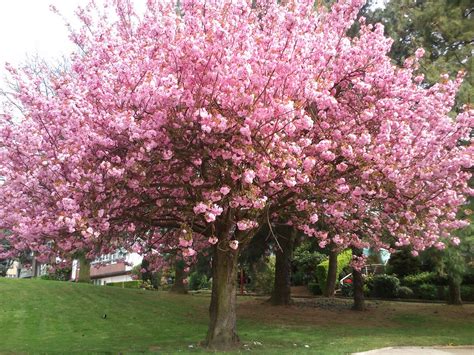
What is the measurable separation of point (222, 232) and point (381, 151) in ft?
12.0

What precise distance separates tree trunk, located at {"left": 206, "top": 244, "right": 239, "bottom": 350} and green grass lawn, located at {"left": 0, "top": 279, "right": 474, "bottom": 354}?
0.39 m

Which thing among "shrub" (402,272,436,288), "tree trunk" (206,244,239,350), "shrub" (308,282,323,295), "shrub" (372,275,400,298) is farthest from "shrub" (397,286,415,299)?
"tree trunk" (206,244,239,350)

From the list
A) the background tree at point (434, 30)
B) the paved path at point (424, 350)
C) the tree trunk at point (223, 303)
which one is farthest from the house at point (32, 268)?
the background tree at point (434, 30)

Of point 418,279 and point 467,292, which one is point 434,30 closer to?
point 467,292

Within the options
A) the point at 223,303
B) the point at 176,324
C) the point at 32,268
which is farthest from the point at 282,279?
the point at 32,268

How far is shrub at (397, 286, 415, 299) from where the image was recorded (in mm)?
23250

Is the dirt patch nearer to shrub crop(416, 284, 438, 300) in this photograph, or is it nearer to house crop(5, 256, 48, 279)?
shrub crop(416, 284, 438, 300)

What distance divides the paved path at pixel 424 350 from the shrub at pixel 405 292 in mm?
12818

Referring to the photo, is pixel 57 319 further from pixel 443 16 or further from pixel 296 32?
pixel 443 16

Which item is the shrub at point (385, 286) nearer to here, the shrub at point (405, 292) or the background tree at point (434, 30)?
the shrub at point (405, 292)

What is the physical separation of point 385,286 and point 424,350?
1395cm

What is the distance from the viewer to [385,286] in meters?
23.8

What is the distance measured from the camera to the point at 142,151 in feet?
25.3

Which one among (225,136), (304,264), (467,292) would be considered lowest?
(467,292)
